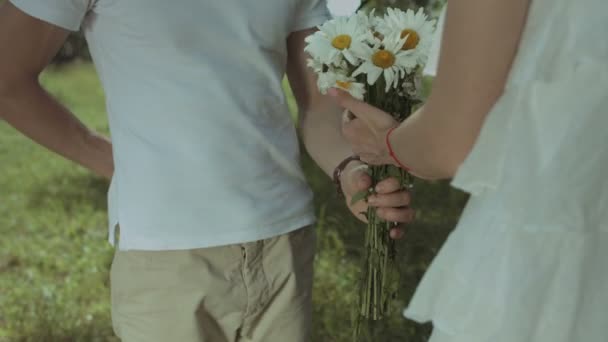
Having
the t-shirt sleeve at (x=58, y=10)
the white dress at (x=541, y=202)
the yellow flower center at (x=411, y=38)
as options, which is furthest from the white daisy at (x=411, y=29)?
the t-shirt sleeve at (x=58, y=10)

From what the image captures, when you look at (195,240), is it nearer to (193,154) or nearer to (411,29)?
(193,154)

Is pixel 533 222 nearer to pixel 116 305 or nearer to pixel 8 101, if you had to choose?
pixel 116 305

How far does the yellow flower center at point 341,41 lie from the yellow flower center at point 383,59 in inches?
2.5

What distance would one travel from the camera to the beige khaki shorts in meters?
1.82

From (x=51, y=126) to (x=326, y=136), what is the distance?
2.14 ft

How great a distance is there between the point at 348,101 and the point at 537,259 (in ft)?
1.92

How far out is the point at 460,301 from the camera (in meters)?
1.44

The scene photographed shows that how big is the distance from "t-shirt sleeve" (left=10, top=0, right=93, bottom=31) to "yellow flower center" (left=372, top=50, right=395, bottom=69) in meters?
0.61

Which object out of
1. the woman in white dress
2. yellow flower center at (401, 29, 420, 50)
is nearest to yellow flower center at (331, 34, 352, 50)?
yellow flower center at (401, 29, 420, 50)

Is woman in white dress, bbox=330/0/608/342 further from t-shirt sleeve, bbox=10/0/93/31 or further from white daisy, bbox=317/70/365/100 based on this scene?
t-shirt sleeve, bbox=10/0/93/31

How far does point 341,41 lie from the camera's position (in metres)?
1.85

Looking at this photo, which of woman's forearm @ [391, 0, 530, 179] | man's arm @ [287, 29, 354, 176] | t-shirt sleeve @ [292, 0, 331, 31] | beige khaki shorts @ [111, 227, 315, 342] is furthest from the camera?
man's arm @ [287, 29, 354, 176]

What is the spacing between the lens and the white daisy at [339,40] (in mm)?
1834

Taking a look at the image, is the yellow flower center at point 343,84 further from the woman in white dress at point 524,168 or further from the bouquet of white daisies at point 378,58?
the woman in white dress at point 524,168
